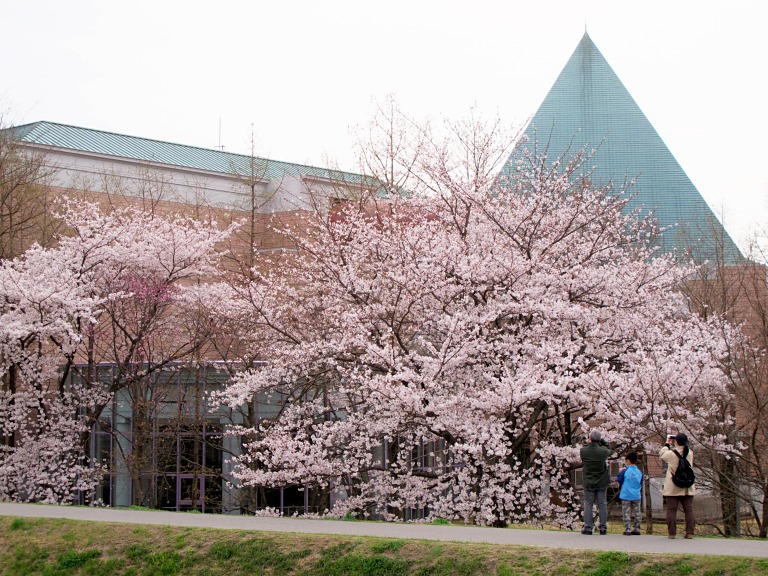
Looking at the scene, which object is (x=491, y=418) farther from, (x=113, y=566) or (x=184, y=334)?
(x=184, y=334)

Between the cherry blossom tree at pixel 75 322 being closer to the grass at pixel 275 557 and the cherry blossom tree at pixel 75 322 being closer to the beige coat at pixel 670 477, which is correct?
the grass at pixel 275 557

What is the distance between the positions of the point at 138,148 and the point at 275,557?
34.5 m

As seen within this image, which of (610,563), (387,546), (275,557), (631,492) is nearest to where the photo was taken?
(610,563)

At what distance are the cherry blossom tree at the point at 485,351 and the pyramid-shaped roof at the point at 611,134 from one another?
84.8 feet

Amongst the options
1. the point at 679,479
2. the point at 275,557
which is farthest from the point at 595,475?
the point at 275,557

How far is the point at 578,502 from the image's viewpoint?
18469mm

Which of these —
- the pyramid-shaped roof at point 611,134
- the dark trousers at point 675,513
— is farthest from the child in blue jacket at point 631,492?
the pyramid-shaped roof at point 611,134

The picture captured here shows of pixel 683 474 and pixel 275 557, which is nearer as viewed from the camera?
A: pixel 275 557

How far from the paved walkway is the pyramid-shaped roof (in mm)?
32972

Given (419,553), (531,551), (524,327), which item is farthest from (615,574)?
(524,327)

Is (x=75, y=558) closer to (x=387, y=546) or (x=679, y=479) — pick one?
(x=387, y=546)

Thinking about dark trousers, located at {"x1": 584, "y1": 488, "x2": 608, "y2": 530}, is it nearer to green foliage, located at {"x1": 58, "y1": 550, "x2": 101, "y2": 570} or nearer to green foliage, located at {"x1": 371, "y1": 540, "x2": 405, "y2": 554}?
green foliage, located at {"x1": 371, "y1": 540, "x2": 405, "y2": 554}

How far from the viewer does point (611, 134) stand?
151ft

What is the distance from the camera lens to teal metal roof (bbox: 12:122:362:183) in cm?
3960
